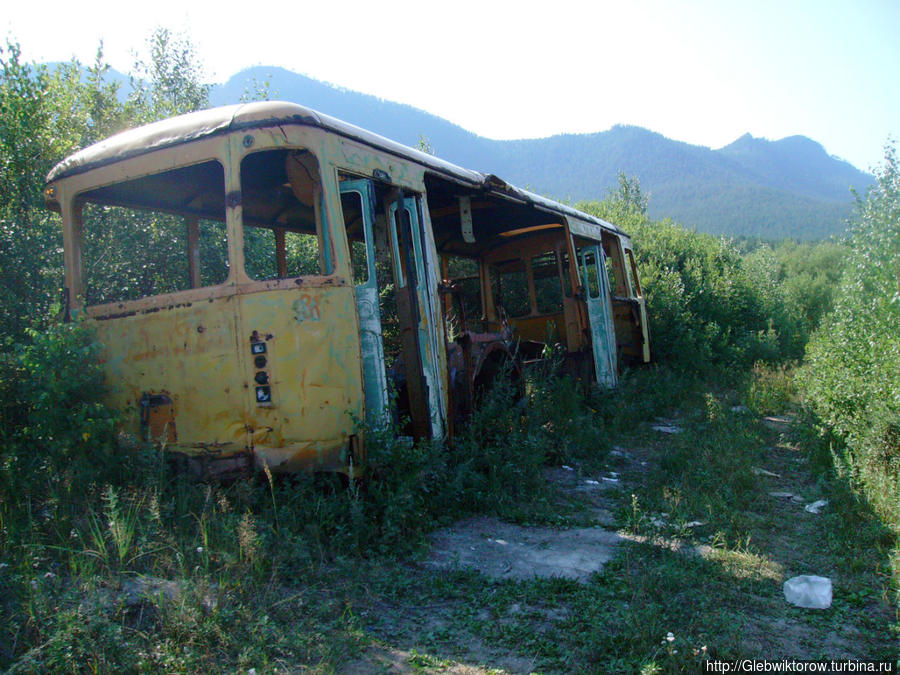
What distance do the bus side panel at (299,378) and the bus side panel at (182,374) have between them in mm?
134

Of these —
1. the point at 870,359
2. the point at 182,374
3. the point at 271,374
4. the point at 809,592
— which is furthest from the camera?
the point at 870,359

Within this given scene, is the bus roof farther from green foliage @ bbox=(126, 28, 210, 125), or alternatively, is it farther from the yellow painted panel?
green foliage @ bbox=(126, 28, 210, 125)

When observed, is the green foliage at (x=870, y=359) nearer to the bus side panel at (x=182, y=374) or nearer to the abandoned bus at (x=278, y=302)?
the abandoned bus at (x=278, y=302)

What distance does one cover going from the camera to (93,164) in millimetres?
4570

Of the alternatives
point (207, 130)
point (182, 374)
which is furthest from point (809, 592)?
point (207, 130)

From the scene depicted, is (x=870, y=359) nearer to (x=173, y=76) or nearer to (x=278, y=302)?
(x=278, y=302)

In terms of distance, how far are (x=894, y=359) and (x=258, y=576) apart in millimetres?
5378

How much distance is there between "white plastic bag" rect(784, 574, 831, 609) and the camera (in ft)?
10.7

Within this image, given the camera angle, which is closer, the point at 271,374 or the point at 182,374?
the point at 271,374

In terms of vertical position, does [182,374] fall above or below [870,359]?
above

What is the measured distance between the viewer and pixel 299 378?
159 inches

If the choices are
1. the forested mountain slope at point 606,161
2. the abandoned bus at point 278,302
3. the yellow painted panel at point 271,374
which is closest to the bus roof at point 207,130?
the abandoned bus at point 278,302

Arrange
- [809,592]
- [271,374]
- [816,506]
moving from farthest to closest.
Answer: [816,506] → [271,374] → [809,592]

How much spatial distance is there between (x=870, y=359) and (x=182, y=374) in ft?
19.8
